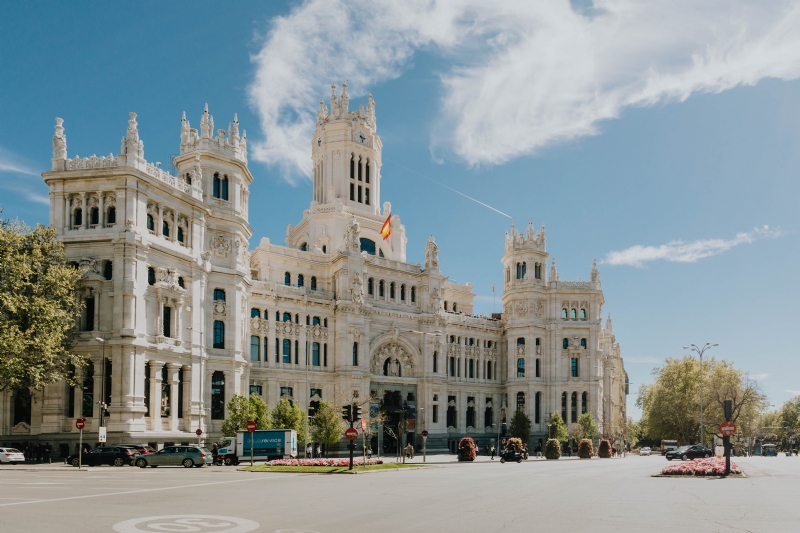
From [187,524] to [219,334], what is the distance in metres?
48.3

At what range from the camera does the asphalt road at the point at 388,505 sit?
1770cm

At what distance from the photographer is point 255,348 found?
7394 cm

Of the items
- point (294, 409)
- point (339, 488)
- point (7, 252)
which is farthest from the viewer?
point (294, 409)

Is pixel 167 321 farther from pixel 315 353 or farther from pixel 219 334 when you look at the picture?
pixel 315 353

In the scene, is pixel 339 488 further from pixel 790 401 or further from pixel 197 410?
pixel 790 401

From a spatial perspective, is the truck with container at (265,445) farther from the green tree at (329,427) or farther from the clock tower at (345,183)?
the clock tower at (345,183)

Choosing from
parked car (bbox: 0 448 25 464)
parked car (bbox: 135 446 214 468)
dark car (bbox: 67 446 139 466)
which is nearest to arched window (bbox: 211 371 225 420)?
dark car (bbox: 67 446 139 466)

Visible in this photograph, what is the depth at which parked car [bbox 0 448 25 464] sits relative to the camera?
1847 inches

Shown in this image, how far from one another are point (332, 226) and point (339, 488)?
198ft

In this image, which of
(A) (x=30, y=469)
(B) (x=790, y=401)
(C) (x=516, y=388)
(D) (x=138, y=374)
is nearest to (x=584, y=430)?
(C) (x=516, y=388)

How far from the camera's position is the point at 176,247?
193ft

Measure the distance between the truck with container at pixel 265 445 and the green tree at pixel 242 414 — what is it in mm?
4758

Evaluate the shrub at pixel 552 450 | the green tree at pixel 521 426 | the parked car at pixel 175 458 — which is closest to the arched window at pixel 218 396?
the parked car at pixel 175 458

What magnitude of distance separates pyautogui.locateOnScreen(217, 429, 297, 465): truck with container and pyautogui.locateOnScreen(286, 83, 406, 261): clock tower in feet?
117
